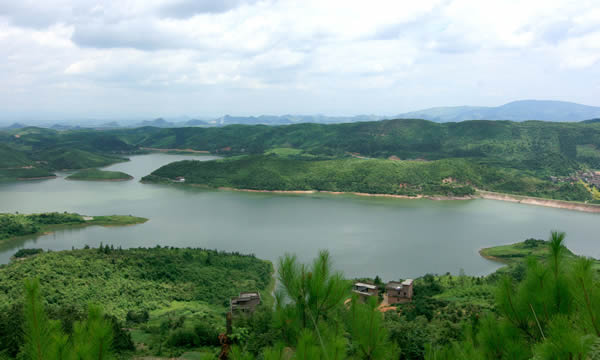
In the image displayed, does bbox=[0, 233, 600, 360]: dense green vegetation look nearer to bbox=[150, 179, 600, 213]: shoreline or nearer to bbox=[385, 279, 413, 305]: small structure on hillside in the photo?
bbox=[385, 279, 413, 305]: small structure on hillside

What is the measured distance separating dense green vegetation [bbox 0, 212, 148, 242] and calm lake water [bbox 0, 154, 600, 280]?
754mm

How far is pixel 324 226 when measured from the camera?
1989cm

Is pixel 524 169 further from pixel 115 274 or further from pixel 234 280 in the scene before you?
pixel 115 274

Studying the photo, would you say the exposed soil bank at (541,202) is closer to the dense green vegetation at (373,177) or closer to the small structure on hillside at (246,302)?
the dense green vegetation at (373,177)

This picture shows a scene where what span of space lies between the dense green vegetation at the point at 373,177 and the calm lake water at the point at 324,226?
2.13m

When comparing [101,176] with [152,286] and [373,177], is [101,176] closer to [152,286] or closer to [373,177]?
[373,177]

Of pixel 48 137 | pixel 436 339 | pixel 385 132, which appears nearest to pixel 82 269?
pixel 436 339

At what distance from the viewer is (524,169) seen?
36.1 meters

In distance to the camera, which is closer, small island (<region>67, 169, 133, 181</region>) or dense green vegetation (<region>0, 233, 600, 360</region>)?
dense green vegetation (<region>0, 233, 600, 360</region>)

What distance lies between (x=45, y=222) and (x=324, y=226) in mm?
14223

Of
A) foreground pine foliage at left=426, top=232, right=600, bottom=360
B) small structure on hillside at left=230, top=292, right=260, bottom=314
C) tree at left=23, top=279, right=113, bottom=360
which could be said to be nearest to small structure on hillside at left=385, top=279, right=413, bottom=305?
small structure on hillside at left=230, top=292, right=260, bottom=314

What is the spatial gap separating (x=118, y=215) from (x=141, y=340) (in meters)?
16.3

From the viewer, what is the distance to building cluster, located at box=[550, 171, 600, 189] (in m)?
31.5

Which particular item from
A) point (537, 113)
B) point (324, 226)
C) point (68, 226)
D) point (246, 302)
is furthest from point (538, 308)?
point (537, 113)
